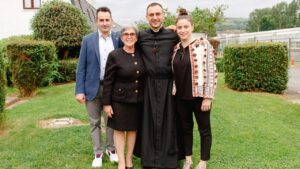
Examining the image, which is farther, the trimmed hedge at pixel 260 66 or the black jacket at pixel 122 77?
the trimmed hedge at pixel 260 66

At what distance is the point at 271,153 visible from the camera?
5375 millimetres

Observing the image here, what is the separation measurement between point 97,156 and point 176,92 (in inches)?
54.5

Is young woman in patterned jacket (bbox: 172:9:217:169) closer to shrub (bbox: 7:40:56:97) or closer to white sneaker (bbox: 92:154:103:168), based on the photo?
white sneaker (bbox: 92:154:103:168)

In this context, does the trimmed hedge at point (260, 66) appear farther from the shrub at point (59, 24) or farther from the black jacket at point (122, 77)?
the black jacket at point (122, 77)

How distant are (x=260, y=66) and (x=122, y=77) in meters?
7.24

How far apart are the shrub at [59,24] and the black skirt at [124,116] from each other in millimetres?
10381

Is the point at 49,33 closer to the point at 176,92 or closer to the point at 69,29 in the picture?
the point at 69,29

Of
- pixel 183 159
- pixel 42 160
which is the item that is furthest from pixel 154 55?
pixel 42 160

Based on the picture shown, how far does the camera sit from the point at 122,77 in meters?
4.44

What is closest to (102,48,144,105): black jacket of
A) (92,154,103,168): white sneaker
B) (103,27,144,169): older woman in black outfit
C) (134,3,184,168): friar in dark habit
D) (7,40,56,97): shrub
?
(103,27,144,169): older woman in black outfit

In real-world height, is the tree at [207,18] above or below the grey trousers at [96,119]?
above

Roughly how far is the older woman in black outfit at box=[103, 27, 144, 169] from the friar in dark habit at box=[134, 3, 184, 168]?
11cm

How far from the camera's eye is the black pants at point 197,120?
449 cm

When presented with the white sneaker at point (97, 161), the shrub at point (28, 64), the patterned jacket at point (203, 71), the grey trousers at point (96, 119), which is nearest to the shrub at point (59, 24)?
the shrub at point (28, 64)
